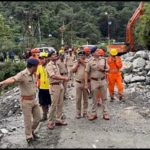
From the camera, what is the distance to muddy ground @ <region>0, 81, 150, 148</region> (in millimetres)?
10422

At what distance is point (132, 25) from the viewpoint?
32.6 meters

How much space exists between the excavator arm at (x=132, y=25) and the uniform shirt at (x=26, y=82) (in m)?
22.2

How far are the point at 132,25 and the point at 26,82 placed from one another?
23440 mm

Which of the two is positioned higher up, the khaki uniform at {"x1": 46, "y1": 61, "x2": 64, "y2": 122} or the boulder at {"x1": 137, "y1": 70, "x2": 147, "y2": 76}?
the khaki uniform at {"x1": 46, "y1": 61, "x2": 64, "y2": 122}

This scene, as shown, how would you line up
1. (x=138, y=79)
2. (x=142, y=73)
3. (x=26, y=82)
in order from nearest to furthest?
(x=26, y=82) → (x=138, y=79) → (x=142, y=73)

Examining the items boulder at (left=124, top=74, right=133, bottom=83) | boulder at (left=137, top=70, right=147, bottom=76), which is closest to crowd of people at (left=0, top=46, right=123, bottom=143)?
boulder at (left=124, top=74, right=133, bottom=83)

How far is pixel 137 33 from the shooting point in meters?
32.3

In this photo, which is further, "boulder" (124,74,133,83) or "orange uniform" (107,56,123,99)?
"boulder" (124,74,133,83)

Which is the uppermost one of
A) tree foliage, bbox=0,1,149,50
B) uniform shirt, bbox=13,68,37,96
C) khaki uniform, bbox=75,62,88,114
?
uniform shirt, bbox=13,68,37,96

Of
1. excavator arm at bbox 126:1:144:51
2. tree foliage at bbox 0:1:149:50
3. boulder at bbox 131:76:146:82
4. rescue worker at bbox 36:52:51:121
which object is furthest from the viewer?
tree foliage at bbox 0:1:149:50

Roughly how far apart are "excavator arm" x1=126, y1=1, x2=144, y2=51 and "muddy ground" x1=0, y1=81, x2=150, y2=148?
17578mm

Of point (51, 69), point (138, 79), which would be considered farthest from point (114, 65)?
point (138, 79)

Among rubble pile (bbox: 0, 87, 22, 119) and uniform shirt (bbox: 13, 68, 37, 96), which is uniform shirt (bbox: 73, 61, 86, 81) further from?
rubble pile (bbox: 0, 87, 22, 119)

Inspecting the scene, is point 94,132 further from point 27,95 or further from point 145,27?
point 145,27
